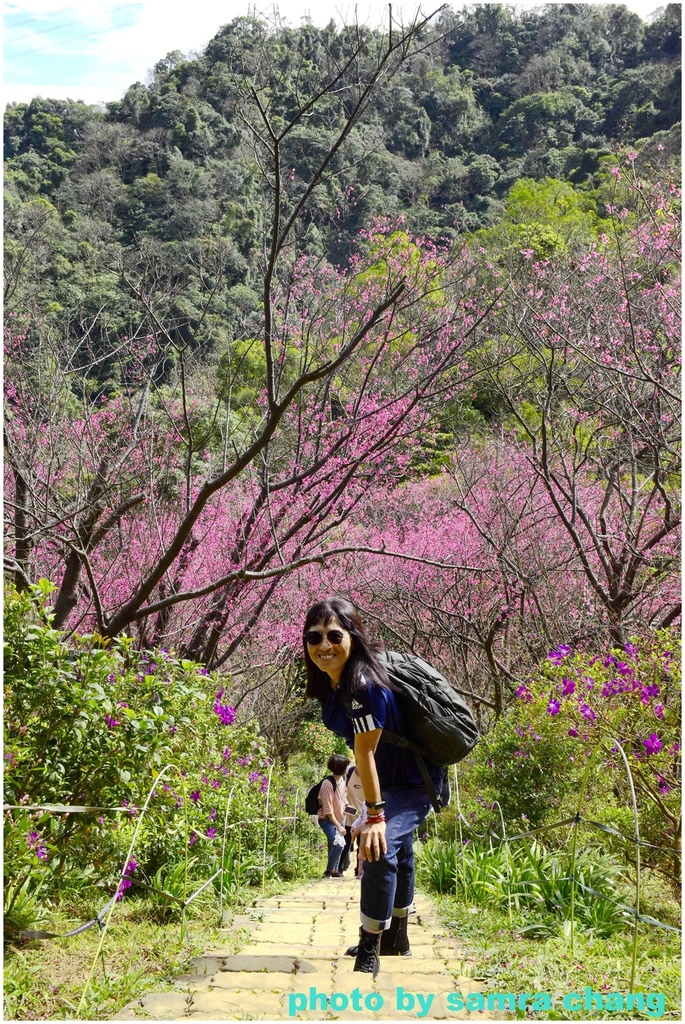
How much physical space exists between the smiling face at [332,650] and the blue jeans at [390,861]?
432 millimetres

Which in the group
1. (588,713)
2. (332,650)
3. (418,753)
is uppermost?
(332,650)

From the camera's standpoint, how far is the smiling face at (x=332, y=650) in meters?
2.25

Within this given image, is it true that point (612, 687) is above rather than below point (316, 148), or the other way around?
below

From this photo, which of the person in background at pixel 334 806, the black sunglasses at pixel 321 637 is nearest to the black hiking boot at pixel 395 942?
the black sunglasses at pixel 321 637

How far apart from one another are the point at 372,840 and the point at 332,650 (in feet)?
1.74

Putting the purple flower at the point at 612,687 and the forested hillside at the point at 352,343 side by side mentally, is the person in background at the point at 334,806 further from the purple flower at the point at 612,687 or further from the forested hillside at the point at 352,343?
the purple flower at the point at 612,687

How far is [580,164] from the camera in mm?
14125

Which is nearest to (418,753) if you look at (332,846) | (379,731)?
(379,731)

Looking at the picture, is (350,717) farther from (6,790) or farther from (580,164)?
(580,164)

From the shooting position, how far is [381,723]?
2.15 m

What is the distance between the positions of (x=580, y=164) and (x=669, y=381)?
33.3 feet

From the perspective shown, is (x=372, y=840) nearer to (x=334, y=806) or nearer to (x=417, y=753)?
(x=417, y=753)

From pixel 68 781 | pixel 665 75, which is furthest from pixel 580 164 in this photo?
pixel 68 781

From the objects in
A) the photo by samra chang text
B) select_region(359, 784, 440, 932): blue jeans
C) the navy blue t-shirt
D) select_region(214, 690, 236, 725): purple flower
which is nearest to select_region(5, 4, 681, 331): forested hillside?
select_region(214, 690, 236, 725): purple flower
